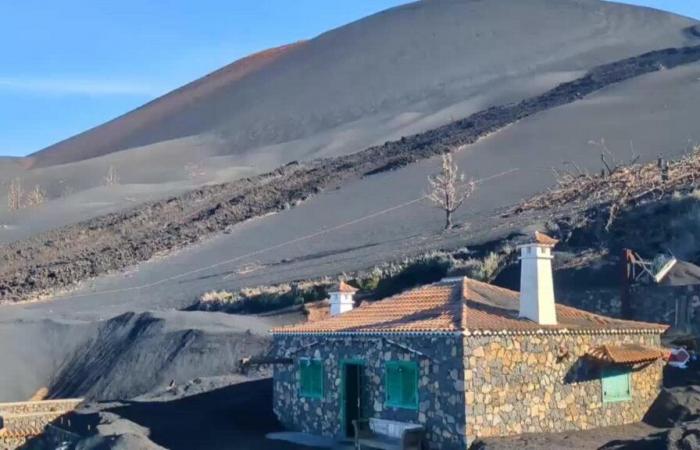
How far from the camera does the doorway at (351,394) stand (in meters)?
18.7

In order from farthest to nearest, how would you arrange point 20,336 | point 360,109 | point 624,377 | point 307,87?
point 307,87 → point 360,109 → point 20,336 → point 624,377

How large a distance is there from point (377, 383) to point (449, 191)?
24831mm

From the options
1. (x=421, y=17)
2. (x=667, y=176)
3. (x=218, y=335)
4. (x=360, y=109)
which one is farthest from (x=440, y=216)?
(x=421, y=17)

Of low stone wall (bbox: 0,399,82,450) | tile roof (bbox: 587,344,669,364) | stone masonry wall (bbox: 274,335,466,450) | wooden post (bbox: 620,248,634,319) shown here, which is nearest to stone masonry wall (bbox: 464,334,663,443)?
tile roof (bbox: 587,344,669,364)

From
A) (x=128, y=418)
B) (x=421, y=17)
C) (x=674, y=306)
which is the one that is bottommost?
(x=128, y=418)

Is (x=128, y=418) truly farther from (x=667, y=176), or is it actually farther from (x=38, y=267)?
(x=38, y=267)

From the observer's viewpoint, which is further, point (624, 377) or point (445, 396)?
point (624, 377)

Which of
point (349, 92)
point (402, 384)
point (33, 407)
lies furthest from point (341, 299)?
point (349, 92)

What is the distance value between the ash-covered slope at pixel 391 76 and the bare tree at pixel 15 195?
16.6m

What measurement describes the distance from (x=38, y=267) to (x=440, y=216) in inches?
836

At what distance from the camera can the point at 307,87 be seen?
347ft

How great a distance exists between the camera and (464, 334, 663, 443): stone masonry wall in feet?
54.5

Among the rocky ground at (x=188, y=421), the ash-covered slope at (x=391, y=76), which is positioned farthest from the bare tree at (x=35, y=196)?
the rocky ground at (x=188, y=421)

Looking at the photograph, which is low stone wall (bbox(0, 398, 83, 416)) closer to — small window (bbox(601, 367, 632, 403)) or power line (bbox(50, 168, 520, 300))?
small window (bbox(601, 367, 632, 403))
